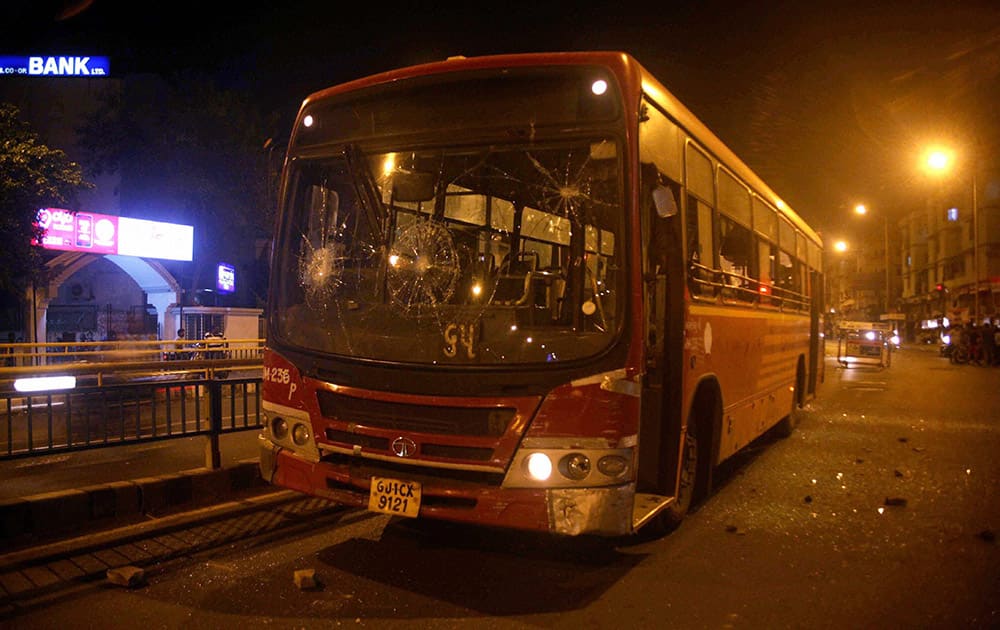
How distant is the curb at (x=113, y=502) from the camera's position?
18.0 ft

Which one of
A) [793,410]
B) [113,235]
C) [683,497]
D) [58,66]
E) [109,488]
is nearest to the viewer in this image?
[109,488]

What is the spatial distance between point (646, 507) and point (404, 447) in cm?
169

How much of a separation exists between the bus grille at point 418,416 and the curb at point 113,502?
2.46 metres

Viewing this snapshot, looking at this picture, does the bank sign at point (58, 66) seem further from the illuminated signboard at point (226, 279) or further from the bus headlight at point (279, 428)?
the bus headlight at point (279, 428)

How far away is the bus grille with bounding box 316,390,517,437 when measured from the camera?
14.6 feet

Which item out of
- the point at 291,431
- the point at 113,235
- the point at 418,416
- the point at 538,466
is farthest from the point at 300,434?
the point at 113,235

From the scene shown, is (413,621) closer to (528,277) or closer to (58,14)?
(528,277)

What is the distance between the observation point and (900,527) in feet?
20.6

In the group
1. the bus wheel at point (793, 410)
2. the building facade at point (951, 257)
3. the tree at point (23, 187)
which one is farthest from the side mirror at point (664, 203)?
the building facade at point (951, 257)

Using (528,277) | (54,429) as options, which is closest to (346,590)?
(528,277)

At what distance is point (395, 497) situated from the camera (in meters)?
4.59

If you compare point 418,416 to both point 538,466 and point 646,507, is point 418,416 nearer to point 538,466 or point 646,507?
point 538,466

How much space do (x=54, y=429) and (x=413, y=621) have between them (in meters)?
4.30

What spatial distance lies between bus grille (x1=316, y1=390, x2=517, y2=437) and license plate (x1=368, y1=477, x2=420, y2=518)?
1.14ft
